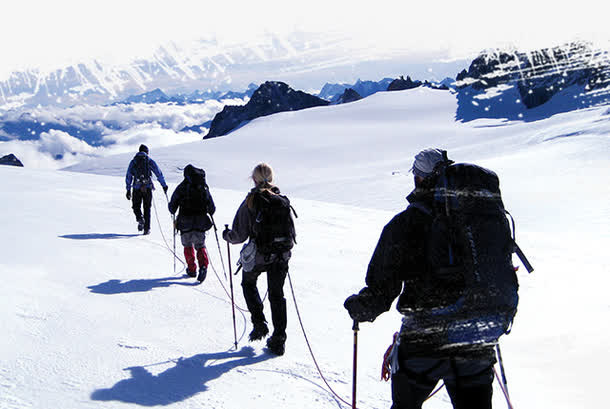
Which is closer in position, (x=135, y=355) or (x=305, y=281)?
(x=135, y=355)

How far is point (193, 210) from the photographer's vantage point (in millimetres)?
7055

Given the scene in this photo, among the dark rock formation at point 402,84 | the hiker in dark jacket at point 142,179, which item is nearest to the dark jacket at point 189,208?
the hiker in dark jacket at point 142,179

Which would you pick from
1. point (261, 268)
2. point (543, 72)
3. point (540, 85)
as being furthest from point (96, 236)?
point (543, 72)

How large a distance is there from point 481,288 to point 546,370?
336 centimetres

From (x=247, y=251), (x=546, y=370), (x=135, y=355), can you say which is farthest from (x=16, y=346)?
(x=546, y=370)

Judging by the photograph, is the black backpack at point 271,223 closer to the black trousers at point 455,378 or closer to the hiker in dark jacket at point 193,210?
the black trousers at point 455,378

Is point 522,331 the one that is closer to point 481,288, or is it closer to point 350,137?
point 481,288

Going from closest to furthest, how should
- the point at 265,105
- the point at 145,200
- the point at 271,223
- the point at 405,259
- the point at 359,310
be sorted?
the point at 405,259 → the point at 359,310 → the point at 271,223 → the point at 145,200 → the point at 265,105

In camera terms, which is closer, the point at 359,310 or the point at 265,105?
the point at 359,310

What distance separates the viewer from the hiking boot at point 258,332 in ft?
16.0

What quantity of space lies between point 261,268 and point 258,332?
69 cm

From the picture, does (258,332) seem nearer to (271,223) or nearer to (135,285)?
(271,223)

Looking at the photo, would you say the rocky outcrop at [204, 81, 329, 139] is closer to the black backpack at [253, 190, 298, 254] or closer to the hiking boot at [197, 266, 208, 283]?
the hiking boot at [197, 266, 208, 283]

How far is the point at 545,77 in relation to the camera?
304 feet
